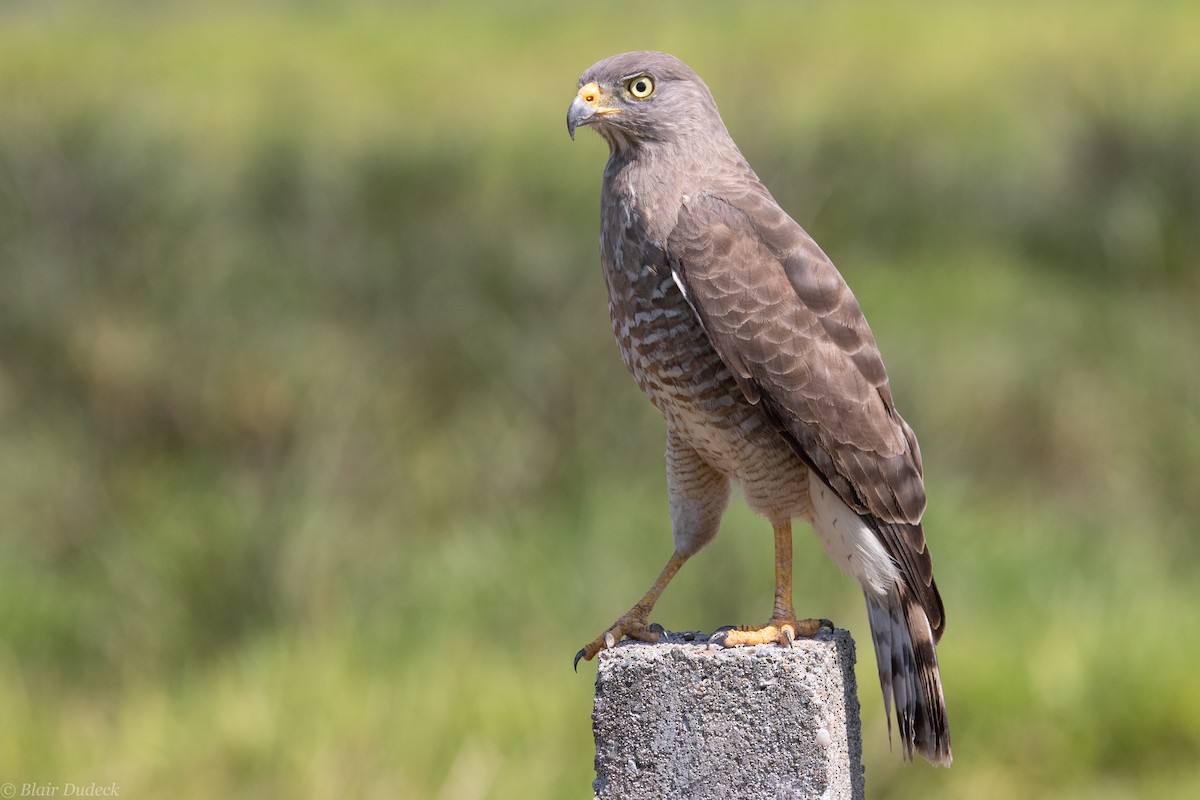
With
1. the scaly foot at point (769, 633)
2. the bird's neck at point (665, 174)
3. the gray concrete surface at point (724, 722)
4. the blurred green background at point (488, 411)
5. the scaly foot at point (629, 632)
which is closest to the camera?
the gray concrete surface at point (724, 722)

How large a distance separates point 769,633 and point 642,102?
1.09 metres

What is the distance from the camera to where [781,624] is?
274 cm

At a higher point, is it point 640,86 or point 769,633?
point 640,86

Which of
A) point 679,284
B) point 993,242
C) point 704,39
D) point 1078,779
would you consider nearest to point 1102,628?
point 1078,779

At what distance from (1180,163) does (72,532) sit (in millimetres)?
9207

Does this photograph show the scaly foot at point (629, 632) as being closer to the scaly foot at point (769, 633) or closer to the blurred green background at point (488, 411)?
the scaly foot at point (769, 633)

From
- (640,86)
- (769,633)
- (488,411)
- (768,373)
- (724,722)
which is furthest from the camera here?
(488,411)

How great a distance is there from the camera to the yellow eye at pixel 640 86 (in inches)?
120

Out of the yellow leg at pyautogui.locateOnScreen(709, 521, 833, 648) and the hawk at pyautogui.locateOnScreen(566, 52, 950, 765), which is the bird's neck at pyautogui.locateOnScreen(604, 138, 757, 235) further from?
the yellow leg at pyautogui.locateOnScreen(709, 521, 833, 648)

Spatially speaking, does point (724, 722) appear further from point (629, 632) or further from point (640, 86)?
point (640, 86)

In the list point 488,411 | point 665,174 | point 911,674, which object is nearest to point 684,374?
point 665,174

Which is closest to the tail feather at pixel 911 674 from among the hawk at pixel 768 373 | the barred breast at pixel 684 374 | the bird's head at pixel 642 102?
the hawk at pixel 768 373

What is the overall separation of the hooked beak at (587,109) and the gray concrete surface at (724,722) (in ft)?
3.51

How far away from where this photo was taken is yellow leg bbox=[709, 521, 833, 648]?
2.67 m
